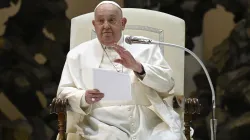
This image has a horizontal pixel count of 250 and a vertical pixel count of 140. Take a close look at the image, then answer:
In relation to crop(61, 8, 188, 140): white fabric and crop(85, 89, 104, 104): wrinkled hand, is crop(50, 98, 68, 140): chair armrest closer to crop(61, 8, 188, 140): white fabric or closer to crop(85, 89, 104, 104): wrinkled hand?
crop(85, 89, 104, 104): wrinkled hand

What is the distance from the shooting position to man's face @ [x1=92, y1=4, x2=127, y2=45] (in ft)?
10.5

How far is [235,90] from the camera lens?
14.9 ft

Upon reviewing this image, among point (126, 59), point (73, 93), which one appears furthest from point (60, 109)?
point (126, 59)

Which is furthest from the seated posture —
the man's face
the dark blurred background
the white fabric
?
the dark blurred background

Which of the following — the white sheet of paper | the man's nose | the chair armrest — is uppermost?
the man's nose

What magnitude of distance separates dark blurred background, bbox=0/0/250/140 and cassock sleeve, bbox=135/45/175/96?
1215 mm

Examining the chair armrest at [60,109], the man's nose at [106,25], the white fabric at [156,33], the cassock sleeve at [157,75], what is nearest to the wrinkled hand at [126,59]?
the cassock sleeve at [157,75]

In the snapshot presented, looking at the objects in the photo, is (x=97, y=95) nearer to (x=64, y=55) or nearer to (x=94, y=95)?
(x=94, y=95)

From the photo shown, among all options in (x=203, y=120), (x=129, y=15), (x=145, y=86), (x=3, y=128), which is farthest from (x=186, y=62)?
(x=3, y=128)

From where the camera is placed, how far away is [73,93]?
3.13 metres

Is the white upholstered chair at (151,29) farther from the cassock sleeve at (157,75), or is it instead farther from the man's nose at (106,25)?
the man's nose at (106,25)

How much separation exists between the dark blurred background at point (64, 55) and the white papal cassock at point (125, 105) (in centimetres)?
127

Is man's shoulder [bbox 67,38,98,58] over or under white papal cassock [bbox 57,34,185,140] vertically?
over

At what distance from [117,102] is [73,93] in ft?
0.95
